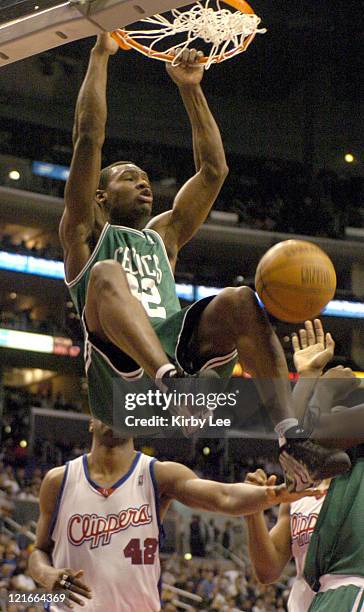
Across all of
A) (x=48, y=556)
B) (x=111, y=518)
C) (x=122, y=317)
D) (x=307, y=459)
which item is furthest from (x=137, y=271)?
(x=48, y=556)

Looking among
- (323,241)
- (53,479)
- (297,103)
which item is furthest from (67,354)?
(53,479)

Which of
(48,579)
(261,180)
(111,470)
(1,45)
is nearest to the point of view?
(1,45)

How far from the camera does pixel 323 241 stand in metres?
17.7

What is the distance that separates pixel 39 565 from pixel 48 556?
25 centimetres

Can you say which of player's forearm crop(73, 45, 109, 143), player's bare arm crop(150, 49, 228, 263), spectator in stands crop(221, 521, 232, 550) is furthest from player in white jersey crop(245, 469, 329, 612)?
spectator in stands crop(221, 521, 232, 550)

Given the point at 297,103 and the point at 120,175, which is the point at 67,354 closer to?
the point at 297,103

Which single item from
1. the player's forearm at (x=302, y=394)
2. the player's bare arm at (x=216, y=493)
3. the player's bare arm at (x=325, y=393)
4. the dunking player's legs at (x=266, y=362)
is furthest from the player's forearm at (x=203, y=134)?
the player's bare arm at (x=216, y=493)

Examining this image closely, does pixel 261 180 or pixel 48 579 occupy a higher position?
pixel 261 180

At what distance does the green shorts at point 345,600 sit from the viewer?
4.00m

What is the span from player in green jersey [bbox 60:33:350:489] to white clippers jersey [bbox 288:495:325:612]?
1.29 meters

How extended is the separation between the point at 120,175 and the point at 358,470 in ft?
5.87

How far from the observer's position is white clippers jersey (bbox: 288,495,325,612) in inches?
193

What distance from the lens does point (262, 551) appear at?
4.77 m

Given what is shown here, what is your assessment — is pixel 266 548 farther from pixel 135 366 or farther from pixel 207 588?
pixel 207 588
